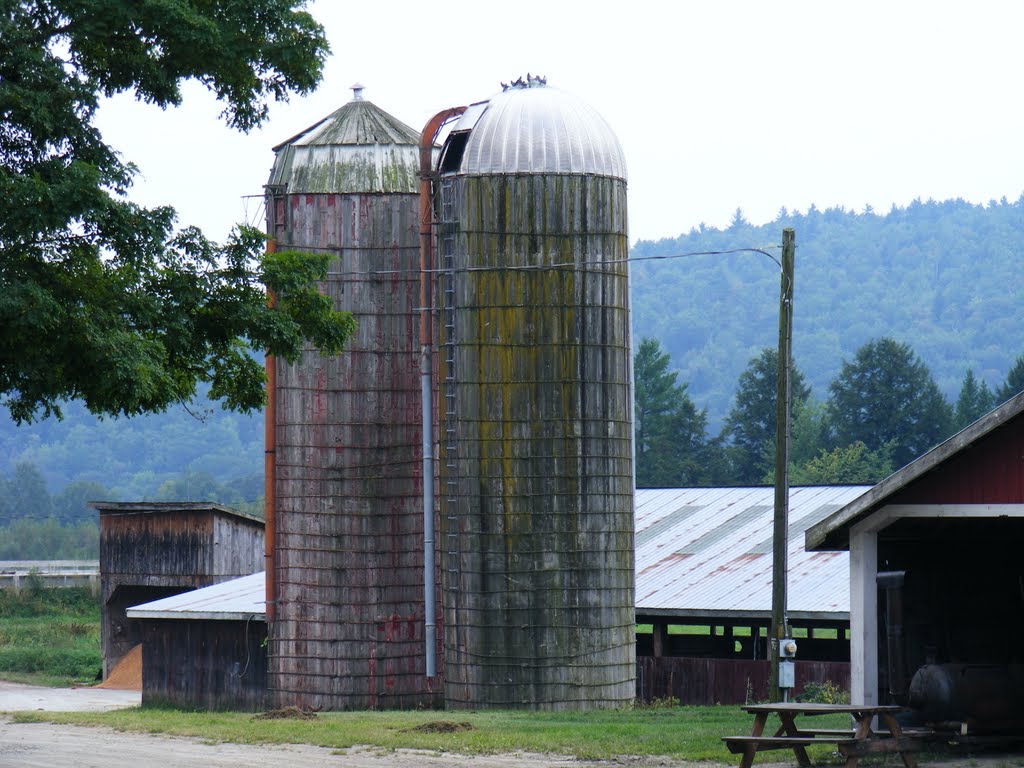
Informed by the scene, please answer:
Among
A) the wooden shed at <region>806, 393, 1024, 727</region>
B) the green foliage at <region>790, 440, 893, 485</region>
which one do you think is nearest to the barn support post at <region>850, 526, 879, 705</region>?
the wooden shed at <region>806, 393, 1024, 727</region>

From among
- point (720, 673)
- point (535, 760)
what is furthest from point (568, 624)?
point (535, 760)

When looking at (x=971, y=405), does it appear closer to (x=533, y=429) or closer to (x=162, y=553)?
(x=162, y=553)

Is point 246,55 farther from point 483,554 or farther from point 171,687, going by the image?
point 171,687

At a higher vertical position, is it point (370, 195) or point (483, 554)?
point (370, 195)

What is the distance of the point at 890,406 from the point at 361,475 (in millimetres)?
72895

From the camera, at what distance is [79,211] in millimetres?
16469

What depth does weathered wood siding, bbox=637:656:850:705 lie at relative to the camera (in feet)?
85.1

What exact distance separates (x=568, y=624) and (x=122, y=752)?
8277mm

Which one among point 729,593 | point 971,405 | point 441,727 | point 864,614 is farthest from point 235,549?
point 971,405

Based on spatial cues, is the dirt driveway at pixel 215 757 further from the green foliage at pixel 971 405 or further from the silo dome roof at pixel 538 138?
the green foliage at pixel 971 405

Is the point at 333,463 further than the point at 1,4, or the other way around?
the point at 333,463

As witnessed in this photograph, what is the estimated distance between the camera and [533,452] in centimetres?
2528

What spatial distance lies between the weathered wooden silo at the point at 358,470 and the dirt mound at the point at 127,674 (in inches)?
544

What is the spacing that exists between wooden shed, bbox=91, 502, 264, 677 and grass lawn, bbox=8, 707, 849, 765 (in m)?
17.1
